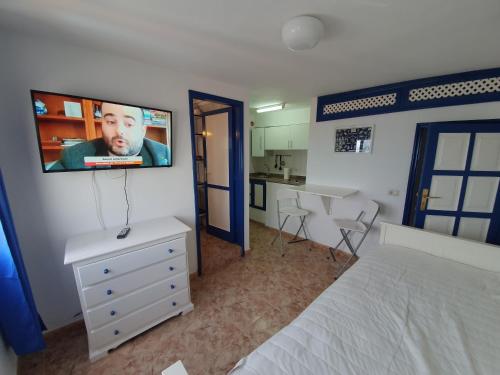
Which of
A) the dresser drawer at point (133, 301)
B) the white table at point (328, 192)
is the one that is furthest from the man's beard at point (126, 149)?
the white table at point (328, 192)

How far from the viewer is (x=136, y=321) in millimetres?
1683

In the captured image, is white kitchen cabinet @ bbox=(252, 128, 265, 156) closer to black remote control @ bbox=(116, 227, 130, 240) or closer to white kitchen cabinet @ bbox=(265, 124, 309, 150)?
white kitchen cabinet @ bbox=(265, 124, 309, 150)

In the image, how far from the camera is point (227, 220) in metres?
3.26

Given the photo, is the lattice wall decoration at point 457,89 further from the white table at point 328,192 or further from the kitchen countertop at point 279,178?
the kitchen countertop at point 279,178

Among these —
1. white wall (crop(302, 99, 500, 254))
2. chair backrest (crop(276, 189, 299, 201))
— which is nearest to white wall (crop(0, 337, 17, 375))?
chair backrest (crop(276, 189, 299, 201))

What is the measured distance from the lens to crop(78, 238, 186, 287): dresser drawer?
1.43 m

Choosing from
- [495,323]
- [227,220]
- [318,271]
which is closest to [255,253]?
[227,220]

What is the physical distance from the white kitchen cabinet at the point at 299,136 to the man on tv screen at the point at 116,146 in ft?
8.64

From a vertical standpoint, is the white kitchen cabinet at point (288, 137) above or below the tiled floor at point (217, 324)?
above

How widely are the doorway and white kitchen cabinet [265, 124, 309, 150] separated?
1.67 meters

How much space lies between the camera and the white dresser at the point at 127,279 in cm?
145

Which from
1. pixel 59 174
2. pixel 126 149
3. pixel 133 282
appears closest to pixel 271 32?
pixel 126 149

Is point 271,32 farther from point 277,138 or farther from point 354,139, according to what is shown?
point 277,138

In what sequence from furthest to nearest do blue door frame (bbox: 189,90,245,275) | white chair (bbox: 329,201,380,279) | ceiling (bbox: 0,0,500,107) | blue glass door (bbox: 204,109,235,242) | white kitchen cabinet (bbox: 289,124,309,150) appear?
white kitchen cabinet (bbox: 289,124,309,150)
blue glass door (bbox: 204,109,235,242)
white chair (bbox: 329,201,380,279)
blue door frame (bbox: 189,90,245,275)
ceiling (bbox: 0,0,500,107)
